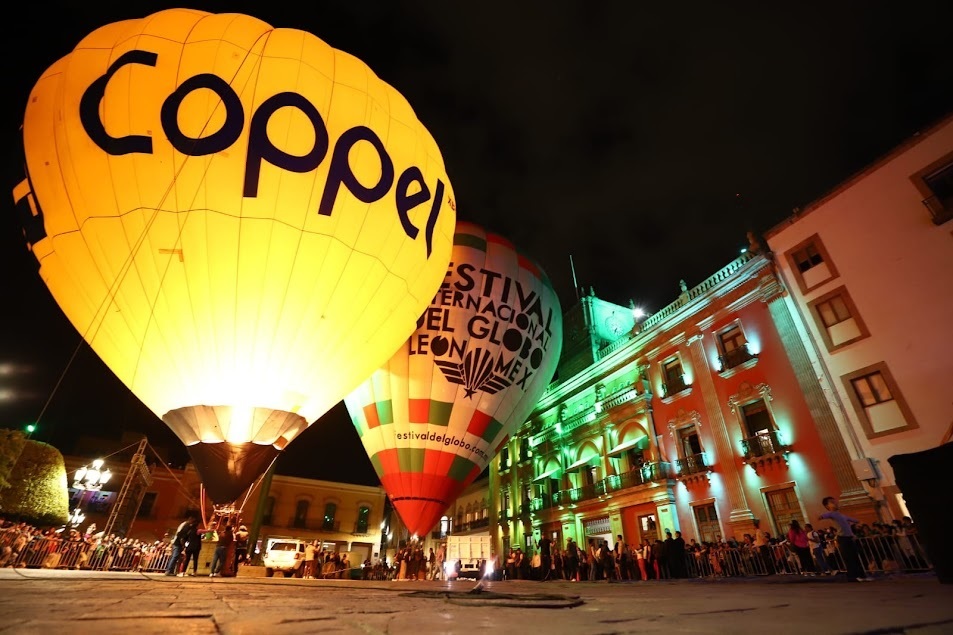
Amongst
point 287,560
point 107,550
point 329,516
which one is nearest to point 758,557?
point 287,560

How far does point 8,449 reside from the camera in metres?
17.6

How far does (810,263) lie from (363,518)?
34.7 metres

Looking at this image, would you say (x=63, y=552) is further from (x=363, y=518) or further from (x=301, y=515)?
(x=363, y=518)

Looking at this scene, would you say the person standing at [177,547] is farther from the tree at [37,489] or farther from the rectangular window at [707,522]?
the tree at [37,489]

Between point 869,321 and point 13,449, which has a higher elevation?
point 869,321

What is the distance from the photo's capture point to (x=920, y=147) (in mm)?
13352

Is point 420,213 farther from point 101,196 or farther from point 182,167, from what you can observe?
point 101,196

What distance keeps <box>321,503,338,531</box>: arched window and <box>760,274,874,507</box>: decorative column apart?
33137 millimetres

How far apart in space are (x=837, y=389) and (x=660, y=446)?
7084 mm

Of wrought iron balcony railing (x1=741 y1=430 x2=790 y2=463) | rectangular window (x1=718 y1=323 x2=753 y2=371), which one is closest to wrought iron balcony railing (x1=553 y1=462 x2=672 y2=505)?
wrought iron balcony railing (x1=741 y1=430 x2=790 y2=463)

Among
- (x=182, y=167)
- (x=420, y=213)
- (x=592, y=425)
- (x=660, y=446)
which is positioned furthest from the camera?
(x=592, y=425)

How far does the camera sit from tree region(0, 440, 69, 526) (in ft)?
65.0

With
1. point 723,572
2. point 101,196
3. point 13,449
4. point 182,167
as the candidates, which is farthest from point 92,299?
point 13,449

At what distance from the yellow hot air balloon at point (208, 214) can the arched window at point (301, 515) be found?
3208 cm
